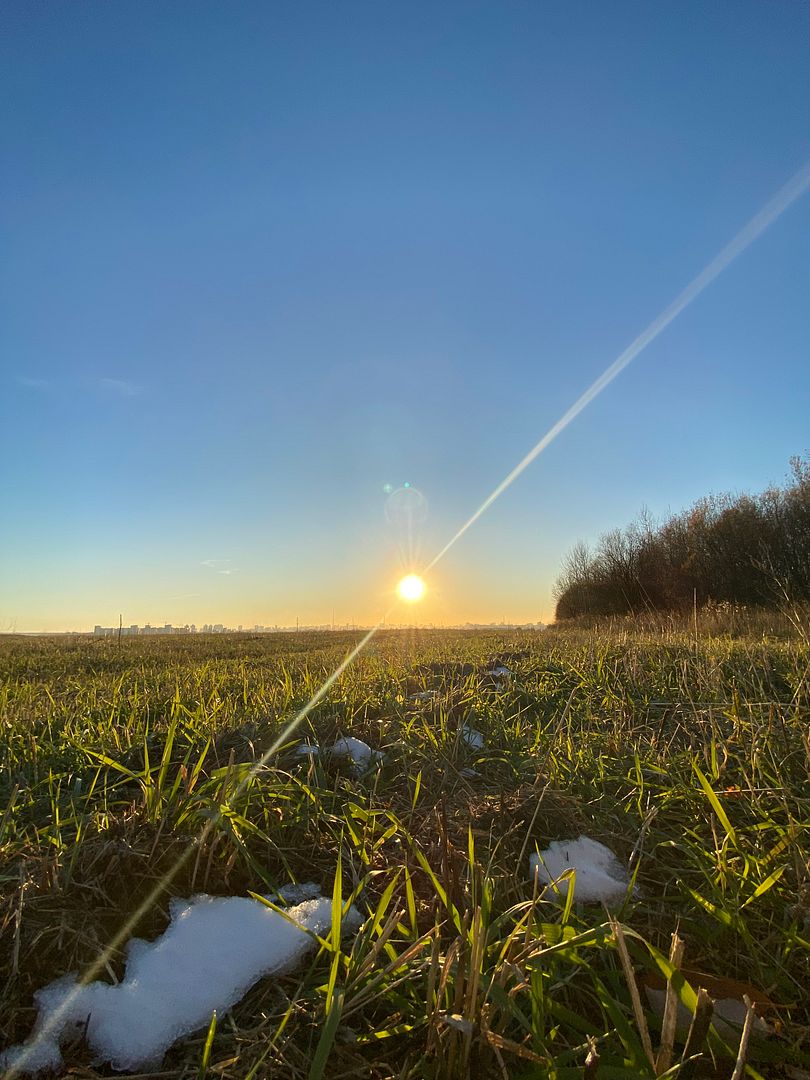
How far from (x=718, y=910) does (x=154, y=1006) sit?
66.1 inches

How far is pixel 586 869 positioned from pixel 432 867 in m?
0.55

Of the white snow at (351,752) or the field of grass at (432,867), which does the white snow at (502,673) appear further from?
the white snow at (351,752)

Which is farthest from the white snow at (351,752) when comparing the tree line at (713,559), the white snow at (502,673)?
the tree line at (713,559)

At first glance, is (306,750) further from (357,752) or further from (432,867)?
(432,867)

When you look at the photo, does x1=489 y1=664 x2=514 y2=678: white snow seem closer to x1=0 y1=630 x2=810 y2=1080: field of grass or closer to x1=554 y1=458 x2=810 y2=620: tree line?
x1=0 y1=630 x2=810 y2=1080: field of grass

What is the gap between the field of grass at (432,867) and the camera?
131 cm

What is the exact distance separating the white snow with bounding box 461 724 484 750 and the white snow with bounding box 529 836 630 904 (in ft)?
3.29

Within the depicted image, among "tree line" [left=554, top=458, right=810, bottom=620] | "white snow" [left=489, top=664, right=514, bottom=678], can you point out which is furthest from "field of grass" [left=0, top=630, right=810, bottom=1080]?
"tree line" [left=554, top=458, right=810, bottom=620]

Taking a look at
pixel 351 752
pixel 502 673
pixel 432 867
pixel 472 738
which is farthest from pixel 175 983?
pixel 502 673

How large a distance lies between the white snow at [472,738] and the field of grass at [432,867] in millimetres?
66

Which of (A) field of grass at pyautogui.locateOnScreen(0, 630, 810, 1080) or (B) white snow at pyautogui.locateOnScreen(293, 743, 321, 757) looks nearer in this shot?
(A) field of grass at pyautogui.locateOnScreen(0, 630, 810, 1080)

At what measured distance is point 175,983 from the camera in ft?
4.80

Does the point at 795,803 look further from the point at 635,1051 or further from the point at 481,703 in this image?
the point at 481,703

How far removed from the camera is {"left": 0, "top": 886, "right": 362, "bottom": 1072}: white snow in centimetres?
131
